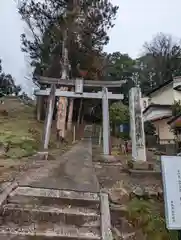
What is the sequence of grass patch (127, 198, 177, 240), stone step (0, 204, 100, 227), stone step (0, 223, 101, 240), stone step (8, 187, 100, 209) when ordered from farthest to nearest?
1. stone step (8, 187, 100, 209)
2. stone step (0, 204, 100, 227)
3. grass patch (127, 198, 177, 240)
4. stone step (0, 223, 101, 240)

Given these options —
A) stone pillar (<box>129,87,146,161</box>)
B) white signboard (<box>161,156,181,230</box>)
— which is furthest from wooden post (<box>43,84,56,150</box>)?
white signboard (<box>161,156,181,230</box>)

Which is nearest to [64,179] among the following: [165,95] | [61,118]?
[61,118]

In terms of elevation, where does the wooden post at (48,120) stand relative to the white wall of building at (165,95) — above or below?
below

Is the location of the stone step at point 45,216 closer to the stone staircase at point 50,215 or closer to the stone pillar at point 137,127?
the stone staircase at point 50,215

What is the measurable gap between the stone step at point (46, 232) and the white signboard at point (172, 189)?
1.07 m

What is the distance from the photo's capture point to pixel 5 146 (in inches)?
369

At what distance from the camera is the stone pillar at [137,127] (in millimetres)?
6973

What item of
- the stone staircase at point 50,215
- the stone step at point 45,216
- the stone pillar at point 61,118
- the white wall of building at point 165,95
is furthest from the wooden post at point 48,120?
the white wall of building at point 165,95

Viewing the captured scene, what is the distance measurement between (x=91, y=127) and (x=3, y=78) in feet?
60.7

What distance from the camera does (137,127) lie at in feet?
24.2

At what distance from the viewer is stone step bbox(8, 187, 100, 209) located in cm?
396

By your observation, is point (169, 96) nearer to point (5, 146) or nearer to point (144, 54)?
point (5, 146)

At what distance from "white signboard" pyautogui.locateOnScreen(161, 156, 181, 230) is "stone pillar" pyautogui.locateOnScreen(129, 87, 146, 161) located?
3.88 meters

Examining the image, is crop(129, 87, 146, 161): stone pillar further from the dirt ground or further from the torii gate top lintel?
the torii gate top lintel
